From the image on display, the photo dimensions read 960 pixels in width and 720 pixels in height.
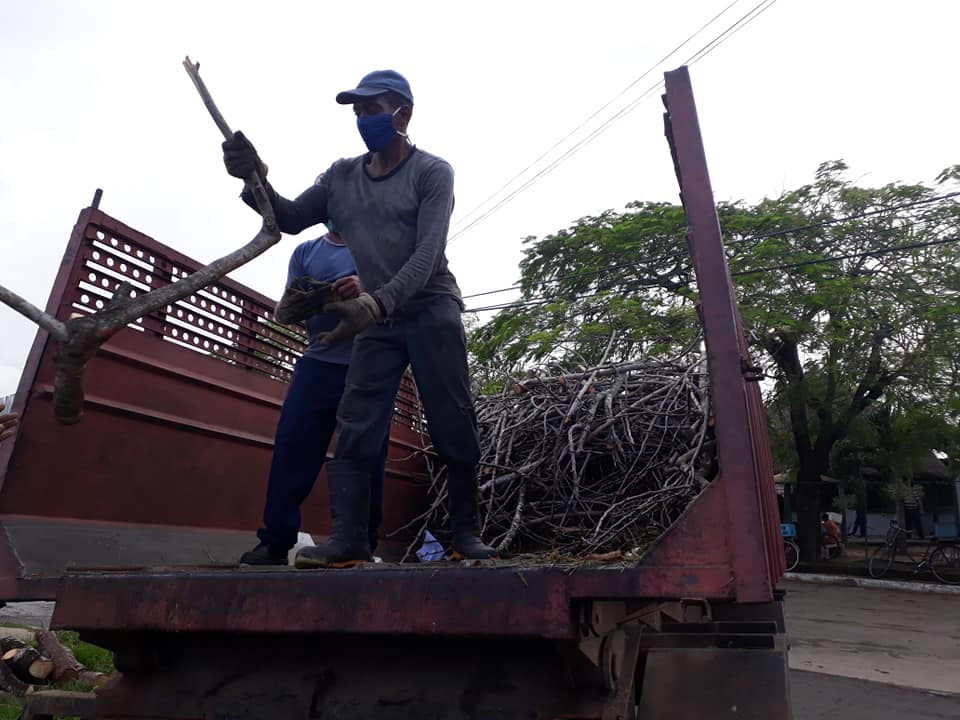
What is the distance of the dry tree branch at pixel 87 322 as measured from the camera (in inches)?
77.5

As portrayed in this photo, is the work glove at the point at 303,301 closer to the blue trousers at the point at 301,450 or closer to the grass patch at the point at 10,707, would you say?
the blue trousers at the point at 301,450

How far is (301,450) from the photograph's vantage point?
2.75 meters

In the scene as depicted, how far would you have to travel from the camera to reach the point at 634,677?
215cm

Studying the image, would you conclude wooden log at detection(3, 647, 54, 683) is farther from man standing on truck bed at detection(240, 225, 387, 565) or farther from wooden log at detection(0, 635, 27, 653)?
man standing on truck bed at detection(240, 225, 387, 565)

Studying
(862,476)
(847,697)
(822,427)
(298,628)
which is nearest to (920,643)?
(847,697)

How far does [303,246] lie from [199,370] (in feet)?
2.85

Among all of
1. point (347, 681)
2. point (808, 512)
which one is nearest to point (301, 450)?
point (347, 681)

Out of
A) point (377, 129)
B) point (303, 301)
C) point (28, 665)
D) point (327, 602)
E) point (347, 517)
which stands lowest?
point (28, 665)

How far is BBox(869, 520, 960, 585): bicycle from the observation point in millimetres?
14648

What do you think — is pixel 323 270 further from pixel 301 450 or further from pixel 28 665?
pixel 28 665

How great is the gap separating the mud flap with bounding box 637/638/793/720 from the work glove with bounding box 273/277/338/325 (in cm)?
132

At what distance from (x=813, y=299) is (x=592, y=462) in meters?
11.3

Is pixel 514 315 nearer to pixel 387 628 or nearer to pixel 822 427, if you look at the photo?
pixel 822 427

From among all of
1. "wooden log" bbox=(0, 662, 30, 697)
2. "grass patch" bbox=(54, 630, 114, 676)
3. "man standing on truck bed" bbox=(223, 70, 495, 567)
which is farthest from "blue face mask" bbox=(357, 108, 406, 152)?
"grass patch" bbox=(54, 630, 114, 676)
